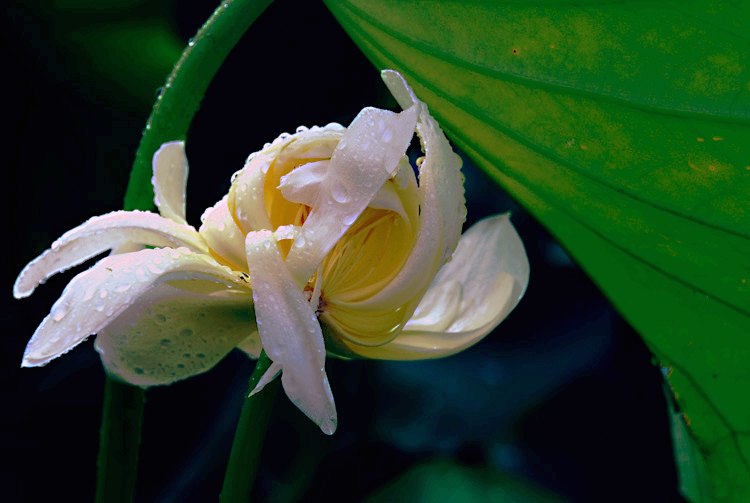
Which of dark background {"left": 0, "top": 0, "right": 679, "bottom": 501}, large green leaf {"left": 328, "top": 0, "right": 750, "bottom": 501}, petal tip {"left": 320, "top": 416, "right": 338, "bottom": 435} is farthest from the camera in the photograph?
dark background {"left": 0, "top": 0, "right": 679, "bottom": 501}

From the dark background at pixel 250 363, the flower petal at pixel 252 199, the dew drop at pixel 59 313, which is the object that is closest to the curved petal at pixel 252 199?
the flower petal at pixel 252 199

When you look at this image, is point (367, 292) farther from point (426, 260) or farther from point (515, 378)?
point (515, 378)

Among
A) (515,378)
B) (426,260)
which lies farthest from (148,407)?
(426,260)

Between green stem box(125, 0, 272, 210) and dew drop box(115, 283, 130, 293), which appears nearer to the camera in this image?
dew drop box(115, 283, 130, 293)

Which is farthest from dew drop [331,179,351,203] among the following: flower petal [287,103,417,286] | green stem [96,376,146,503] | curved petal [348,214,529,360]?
green stem [96,376,146,503]

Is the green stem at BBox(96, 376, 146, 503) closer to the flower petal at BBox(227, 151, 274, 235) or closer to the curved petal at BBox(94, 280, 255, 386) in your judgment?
the curved petal at BBox(94, 280, 255, 386)

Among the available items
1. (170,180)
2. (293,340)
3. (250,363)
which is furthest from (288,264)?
(250,363)

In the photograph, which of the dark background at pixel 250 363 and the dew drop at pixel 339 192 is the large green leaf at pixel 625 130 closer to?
the dew drop at pixel 339 192
